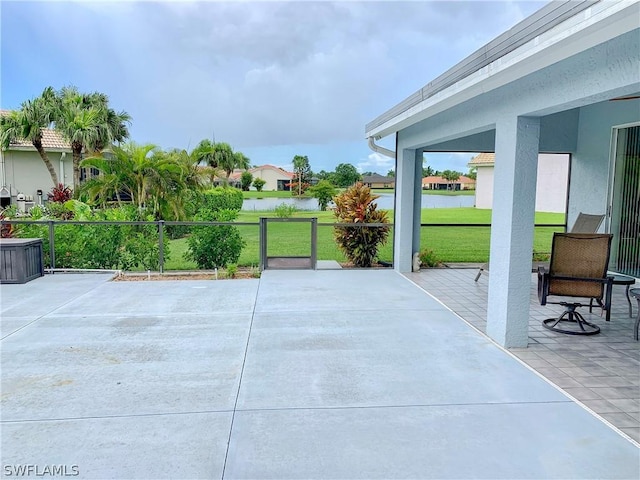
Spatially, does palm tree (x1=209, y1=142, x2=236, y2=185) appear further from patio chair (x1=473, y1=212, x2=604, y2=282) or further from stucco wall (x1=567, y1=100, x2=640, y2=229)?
patio chair (x1=473, y1=212, x2=604, y2=282)

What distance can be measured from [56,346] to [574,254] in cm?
554

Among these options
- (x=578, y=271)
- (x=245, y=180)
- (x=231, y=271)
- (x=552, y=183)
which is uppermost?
(x=245, y=180)

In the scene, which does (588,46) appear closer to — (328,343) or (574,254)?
(574,254)

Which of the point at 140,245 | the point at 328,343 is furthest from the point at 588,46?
the point at 140,245

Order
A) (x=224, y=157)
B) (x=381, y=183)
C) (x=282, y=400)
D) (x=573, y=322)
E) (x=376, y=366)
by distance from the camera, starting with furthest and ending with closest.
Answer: (x=224, y=157) → (x=381, y=183) → (x=573, y=322) → (x=376, y=366) → (x=282, y=400)

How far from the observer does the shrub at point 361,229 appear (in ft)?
30.9

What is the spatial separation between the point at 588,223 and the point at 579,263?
291 cm

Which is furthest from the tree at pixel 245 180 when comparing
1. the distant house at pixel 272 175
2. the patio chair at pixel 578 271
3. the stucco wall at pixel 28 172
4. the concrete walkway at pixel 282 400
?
the patio chair at pixel 578 271

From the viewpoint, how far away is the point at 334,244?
13.0 m

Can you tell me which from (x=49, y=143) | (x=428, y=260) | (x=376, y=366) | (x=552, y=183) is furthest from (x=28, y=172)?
(x=376, y=366)

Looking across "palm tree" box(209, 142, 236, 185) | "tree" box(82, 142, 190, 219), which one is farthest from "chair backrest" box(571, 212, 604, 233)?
"palm tree" box(209, 142, 236, 185)

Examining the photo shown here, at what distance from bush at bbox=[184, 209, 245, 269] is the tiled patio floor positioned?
164 inches

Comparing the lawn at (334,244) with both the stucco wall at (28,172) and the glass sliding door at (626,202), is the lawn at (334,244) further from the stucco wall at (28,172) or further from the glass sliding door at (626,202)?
the stucco wall at (28,172)

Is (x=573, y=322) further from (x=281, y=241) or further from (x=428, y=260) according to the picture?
(x=281, y=241)
